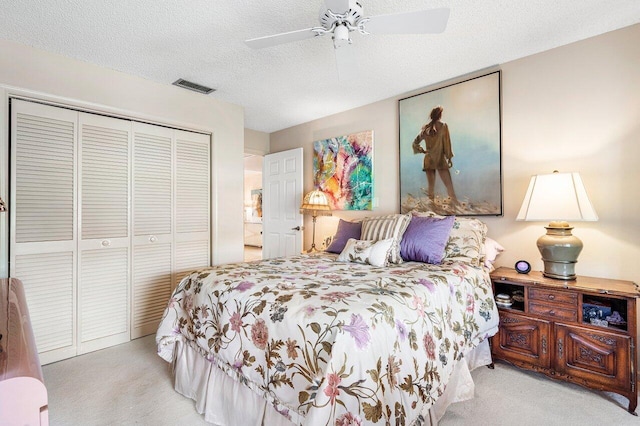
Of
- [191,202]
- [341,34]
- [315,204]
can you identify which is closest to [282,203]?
[315,204]

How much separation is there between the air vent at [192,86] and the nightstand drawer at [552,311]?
11.1 feet

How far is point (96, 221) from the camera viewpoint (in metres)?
2.70

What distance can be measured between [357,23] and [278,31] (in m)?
0.76

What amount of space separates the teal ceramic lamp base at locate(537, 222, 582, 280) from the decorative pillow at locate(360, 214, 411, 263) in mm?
969

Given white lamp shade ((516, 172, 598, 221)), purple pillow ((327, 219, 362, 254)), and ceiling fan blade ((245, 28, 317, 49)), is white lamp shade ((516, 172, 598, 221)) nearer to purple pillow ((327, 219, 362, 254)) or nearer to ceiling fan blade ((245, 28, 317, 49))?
purple pillow ((327, 219, 362, 254))

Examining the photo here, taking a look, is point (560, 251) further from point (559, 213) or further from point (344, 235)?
point (344, 235)

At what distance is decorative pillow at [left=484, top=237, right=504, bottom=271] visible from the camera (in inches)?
96.2

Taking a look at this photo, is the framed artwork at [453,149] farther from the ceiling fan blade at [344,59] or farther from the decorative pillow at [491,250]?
the ceiling fan blade at [344,59]

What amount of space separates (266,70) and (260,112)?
116 cm

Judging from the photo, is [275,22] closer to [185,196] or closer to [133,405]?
[185,196]

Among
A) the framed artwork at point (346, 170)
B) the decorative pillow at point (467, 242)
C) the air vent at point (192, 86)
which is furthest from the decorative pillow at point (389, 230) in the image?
the air vent at point (192, 86)

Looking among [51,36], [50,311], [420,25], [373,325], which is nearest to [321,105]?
[420,25]

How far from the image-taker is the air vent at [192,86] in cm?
300

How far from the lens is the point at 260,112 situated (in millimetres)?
3871
